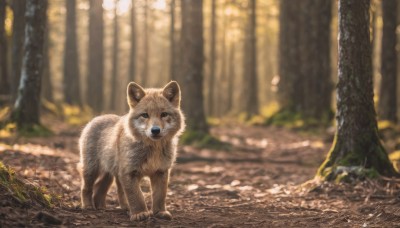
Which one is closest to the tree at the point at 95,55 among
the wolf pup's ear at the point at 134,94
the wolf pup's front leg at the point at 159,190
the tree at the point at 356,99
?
the tree at the point at 356,99

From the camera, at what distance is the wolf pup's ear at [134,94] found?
25.3 ft

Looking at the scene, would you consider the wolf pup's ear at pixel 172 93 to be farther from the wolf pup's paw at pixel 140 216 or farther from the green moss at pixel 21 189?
the green moss at pixel 21 189

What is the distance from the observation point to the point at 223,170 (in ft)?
43.6

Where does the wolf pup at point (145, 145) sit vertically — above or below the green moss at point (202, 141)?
above

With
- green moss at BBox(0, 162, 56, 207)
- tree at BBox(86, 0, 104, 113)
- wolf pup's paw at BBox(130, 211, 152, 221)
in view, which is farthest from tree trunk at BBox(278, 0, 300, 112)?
green moss at BBox(0, 162, 56, 207)

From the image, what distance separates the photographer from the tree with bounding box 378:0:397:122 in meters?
19.7

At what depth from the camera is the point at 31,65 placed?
15703mm

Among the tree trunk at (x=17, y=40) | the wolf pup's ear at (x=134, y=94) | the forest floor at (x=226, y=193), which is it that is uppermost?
the tree trunk at (x=17, y=40)

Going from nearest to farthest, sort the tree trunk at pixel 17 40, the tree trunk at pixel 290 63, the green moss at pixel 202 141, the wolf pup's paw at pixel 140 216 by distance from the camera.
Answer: the wolf pup's paw at pixel 140 216, the green moss at pixel 202 141, the tree trunk at pixel 17 40, the tree trunk at pixel 290 63

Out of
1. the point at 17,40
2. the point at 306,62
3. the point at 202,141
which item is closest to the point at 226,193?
the point at 202,141

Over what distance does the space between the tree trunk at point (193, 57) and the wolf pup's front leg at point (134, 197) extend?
32.3 ft

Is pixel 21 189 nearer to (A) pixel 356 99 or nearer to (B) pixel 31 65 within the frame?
(A) pixel 356 99

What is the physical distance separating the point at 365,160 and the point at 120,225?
540cm

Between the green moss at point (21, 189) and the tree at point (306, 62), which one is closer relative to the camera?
the green moss at point (21, 189)
